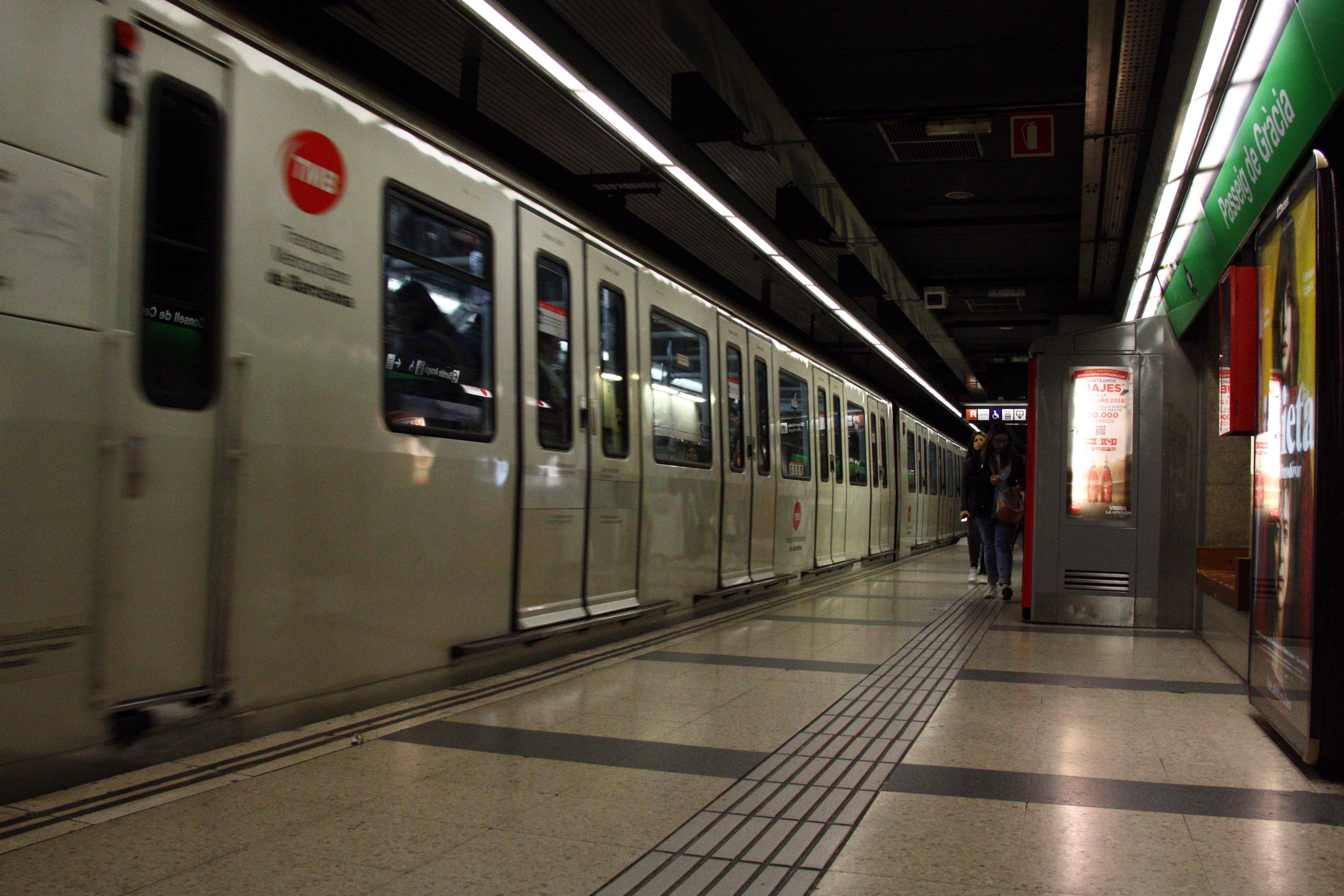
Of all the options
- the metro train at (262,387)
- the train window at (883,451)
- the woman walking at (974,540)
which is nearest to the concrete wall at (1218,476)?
the woman walking at (974,540)

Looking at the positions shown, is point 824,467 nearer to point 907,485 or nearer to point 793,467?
point 793,467

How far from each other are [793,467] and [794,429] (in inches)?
17.0

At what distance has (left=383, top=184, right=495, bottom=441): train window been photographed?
4707mm

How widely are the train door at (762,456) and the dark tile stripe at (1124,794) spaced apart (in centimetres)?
606

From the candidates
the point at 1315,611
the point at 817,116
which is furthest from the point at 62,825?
the point at 817,116

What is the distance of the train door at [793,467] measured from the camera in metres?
10.9

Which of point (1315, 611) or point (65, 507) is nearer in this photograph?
point (65, 507)

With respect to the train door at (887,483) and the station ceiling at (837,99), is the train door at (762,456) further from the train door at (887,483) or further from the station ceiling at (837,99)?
the train door at (887,483)

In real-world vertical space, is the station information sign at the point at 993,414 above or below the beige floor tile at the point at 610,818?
above

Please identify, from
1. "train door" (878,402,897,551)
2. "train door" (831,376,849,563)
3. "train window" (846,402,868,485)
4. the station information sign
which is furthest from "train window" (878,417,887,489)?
the station information sign

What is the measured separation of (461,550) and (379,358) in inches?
43.3

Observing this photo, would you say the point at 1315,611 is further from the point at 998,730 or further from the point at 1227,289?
the point at 1227,289

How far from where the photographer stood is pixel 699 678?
5887mm

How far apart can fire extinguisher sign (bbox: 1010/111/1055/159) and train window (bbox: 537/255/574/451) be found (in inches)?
172
